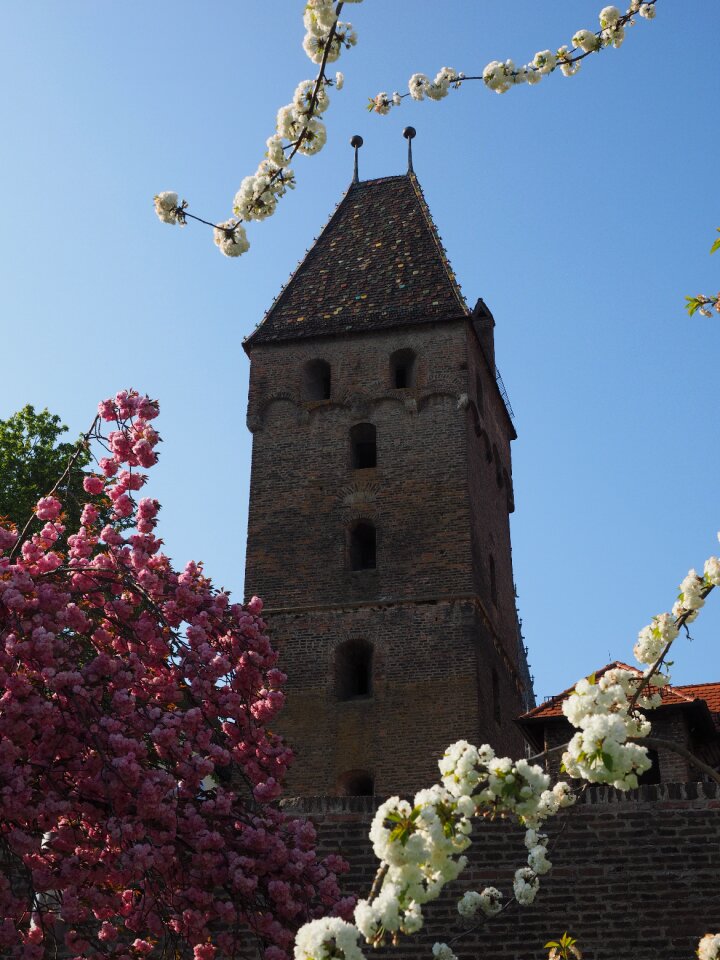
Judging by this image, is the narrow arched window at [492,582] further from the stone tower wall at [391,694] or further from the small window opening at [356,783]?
the small window opening at [356,783]

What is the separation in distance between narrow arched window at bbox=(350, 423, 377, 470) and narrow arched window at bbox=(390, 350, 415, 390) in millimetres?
1030

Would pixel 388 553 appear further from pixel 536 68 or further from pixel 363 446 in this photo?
pixel 536 68

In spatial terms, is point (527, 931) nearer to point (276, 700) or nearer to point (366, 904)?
point (276, 700)

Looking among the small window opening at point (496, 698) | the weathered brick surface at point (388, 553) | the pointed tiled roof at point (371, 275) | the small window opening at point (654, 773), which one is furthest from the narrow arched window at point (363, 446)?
the small window opening at point (654, 773)

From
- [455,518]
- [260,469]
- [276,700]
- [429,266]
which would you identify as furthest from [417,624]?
[276,700]

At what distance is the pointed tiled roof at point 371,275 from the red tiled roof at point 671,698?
803 centimetres

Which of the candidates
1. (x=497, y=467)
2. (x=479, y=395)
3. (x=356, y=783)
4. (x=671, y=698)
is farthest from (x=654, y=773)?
(x=479, y=395)

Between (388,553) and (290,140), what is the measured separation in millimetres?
16511

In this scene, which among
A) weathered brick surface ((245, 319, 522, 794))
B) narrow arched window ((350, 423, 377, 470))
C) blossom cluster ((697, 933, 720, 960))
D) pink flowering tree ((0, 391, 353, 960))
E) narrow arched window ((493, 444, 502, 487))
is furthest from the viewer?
narrow arched window ((493, 444, 502, 487))

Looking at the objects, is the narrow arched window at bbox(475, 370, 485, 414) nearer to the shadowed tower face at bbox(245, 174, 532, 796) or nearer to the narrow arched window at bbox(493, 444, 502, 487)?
the shadowed tower face at bbox(245, 174, 532, 796)

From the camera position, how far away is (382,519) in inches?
904

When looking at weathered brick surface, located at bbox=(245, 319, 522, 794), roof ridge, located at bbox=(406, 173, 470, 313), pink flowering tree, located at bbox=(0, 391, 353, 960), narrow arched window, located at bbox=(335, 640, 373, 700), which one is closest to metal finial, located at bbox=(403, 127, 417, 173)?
roof ridge, located at bbox=(406, 173, 470, 313)

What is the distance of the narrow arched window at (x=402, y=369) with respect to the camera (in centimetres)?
2477

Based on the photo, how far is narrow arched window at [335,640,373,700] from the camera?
2159cm
